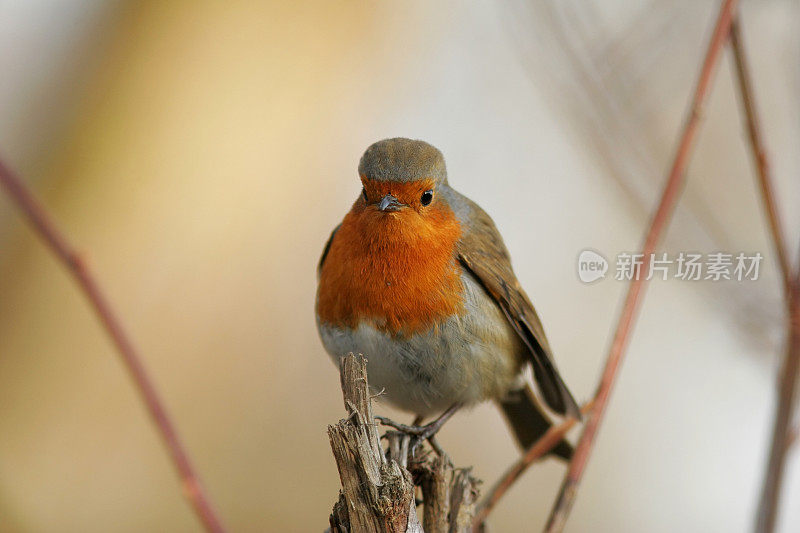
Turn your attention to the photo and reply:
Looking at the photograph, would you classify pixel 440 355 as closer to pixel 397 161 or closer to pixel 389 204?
pixel 389 204

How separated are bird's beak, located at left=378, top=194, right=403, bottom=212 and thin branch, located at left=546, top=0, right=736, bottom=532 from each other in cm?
87

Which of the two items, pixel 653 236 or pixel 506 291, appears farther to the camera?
pixel 506 291

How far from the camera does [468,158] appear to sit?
5.99m

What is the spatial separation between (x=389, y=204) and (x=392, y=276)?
0.80 ft

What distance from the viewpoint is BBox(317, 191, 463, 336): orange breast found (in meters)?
2.78

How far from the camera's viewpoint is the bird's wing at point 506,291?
118 inches

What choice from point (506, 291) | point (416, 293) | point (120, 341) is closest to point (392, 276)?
point (416, 293)

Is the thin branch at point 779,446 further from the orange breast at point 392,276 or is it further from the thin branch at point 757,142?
the orange breast at point 392,276

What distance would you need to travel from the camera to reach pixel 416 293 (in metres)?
2.80

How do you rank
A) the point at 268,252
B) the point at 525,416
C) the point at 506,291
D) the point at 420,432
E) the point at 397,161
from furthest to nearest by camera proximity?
the point at 268,252
the point at 525,416
the point at 506,291
the point at 420,432
the point at 397,161

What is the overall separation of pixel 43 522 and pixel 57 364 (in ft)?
3.60

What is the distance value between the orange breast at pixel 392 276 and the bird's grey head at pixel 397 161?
13 cm

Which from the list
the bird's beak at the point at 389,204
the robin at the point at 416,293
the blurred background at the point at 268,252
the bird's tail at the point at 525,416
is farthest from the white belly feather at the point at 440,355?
the blurred background at the point at 268,252

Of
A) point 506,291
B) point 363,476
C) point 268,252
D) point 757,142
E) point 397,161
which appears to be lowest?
point 363,476
